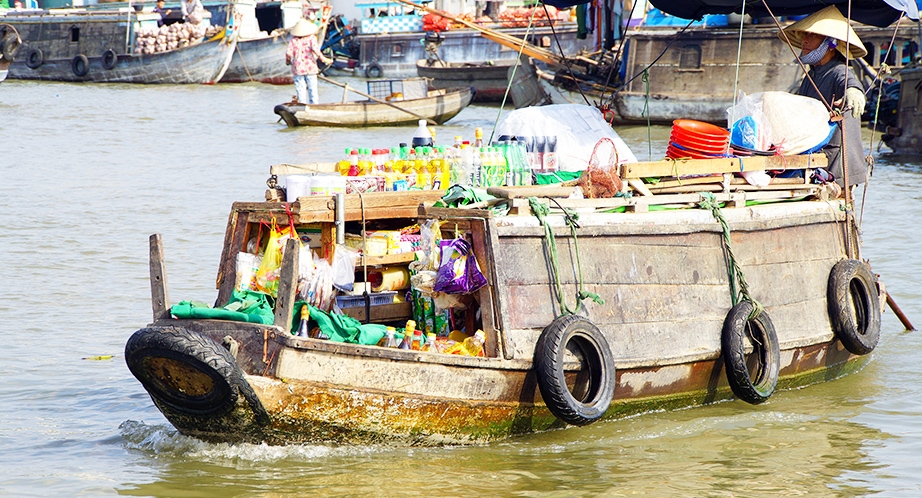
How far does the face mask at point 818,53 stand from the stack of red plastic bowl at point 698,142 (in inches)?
40.2

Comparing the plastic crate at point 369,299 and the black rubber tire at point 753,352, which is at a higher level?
the plastic crate at point 369,299

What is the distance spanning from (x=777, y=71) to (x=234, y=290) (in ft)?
48.2

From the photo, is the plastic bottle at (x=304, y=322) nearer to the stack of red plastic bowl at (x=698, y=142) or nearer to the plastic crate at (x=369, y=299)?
the plastic crate at (x=369, y=299)

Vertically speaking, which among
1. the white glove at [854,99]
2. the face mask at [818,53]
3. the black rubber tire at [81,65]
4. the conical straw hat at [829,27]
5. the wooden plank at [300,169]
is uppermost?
the black rubber tire at [81,65]

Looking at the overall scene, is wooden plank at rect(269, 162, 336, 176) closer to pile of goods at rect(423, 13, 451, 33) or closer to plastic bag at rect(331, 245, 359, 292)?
plastic bag at rect(331, 245, 359, 292)

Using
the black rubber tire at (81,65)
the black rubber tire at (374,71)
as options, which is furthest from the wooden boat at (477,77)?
the black rubber tire at (81,65)

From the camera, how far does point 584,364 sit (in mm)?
4828

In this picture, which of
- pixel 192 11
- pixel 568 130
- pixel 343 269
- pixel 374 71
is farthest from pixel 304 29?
pixel 374 71

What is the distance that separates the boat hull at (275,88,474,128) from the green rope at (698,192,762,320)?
1356 centimetres

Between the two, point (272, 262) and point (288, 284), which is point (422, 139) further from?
point (288, 284)

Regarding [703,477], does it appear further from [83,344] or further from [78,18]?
[78,18]

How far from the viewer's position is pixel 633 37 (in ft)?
60.3

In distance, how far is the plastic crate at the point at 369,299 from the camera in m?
4.98

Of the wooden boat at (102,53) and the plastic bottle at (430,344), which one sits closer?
the plastic bottle at (430,344)
